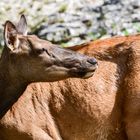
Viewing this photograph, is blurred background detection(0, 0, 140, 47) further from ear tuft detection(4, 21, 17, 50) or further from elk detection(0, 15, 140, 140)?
ear tuft detection(4, 21, 17, 50)

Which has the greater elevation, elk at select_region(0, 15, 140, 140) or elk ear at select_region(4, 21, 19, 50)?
elk ear at select_region(4, 21, 19, 50)

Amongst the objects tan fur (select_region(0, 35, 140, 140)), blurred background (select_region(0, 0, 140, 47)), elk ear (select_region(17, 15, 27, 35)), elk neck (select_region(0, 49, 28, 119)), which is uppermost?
elk ear (select_region(17, 15, 27, 35))

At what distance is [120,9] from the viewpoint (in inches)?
652

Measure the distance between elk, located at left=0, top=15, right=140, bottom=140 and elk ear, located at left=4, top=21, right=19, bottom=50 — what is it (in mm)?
807

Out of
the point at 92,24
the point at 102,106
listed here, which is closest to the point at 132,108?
the point at 102,106

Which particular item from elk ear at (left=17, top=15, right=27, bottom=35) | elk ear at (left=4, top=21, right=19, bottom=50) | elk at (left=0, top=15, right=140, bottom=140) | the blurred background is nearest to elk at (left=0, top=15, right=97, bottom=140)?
elk ear at (left=4, top=21, right=19, bottom=50)

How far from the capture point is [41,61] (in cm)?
991

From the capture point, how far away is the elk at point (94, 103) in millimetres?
10320

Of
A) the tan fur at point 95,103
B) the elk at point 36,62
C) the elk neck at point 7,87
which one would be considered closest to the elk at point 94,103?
the tan fur at point 95,103

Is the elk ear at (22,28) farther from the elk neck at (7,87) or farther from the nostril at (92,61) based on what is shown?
the nostril at (92,61)

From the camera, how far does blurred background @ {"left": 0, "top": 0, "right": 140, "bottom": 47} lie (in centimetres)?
1609

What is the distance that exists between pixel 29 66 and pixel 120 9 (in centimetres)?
700

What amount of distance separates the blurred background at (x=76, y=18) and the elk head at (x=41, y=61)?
5.99 m

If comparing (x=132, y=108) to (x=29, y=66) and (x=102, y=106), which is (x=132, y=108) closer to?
(x=102, y=106)
